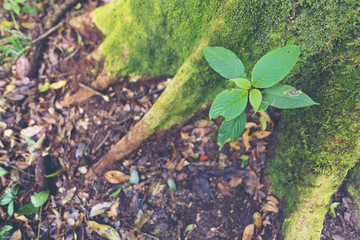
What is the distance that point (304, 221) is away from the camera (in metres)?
1.98

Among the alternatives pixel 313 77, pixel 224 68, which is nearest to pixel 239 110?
pixel 224 68

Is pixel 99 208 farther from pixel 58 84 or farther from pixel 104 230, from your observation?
pixel 58 84

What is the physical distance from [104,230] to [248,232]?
1571 mm

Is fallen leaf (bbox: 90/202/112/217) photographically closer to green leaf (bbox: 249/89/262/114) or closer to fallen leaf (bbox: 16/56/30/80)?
green leaf (bbox: 249/89/262/114)

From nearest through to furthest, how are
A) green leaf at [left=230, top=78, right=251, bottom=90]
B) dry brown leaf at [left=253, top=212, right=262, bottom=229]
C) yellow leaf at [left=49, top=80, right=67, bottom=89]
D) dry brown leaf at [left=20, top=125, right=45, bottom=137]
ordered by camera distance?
green leaf at [left=230, top=78, right=251, bottom=90] < dry brown leaf at [left=253, top=212, right=262, bottom=229] < dry brown leaf at [left=20, top=125, right=45, bottom=137] < yellow leaf at [left=49, top=80, right=67, bottom=89]

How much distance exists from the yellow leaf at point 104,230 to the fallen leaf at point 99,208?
0.10 metres

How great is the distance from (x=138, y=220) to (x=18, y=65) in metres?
2.96

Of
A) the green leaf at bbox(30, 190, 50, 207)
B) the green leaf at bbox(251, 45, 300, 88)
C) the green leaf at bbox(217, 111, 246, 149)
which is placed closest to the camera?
the green leaf at bbox(251, 45, 300, 88)

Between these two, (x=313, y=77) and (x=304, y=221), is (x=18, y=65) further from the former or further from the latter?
(x=304, y=221)

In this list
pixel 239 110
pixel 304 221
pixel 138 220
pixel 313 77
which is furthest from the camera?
pixel 138 220

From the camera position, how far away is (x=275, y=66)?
4.85ft

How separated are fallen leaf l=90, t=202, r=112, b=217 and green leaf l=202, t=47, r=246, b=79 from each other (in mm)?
1994

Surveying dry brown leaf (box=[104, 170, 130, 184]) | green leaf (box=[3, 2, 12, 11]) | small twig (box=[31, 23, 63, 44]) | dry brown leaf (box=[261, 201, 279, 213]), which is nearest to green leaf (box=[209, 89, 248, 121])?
dry brown leaf (box=[261, 201, 279, 213])

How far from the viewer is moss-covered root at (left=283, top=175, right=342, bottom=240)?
1.90 metres
